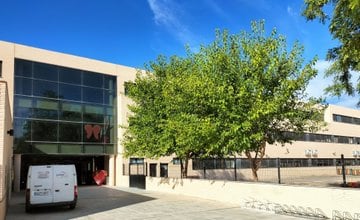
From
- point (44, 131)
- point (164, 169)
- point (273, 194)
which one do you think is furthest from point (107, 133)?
point (273, 194)

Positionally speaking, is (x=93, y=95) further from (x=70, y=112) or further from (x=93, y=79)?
(x=70, y=112)

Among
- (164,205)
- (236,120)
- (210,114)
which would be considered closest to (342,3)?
(236,120)

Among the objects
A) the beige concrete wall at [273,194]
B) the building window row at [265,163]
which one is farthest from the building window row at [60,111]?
the beige concrete wall at [273,194]

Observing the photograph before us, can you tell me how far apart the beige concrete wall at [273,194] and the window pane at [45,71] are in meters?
13.9

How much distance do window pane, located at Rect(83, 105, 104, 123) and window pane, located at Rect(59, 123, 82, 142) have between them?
104 centimetres

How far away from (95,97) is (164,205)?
17.6 metres

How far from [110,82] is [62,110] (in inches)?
214

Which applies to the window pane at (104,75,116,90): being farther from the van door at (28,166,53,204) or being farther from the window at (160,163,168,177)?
the van door at (28,166,53,204)

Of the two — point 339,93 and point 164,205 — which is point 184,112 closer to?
point 164,205

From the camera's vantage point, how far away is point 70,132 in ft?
102

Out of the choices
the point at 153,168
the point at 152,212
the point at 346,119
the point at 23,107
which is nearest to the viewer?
the point at 152,212

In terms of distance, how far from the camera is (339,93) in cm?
1411

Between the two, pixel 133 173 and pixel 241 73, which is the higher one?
pixel 241 73

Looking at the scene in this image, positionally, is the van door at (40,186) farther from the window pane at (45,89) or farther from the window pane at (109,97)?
the window pane at (109,97)
